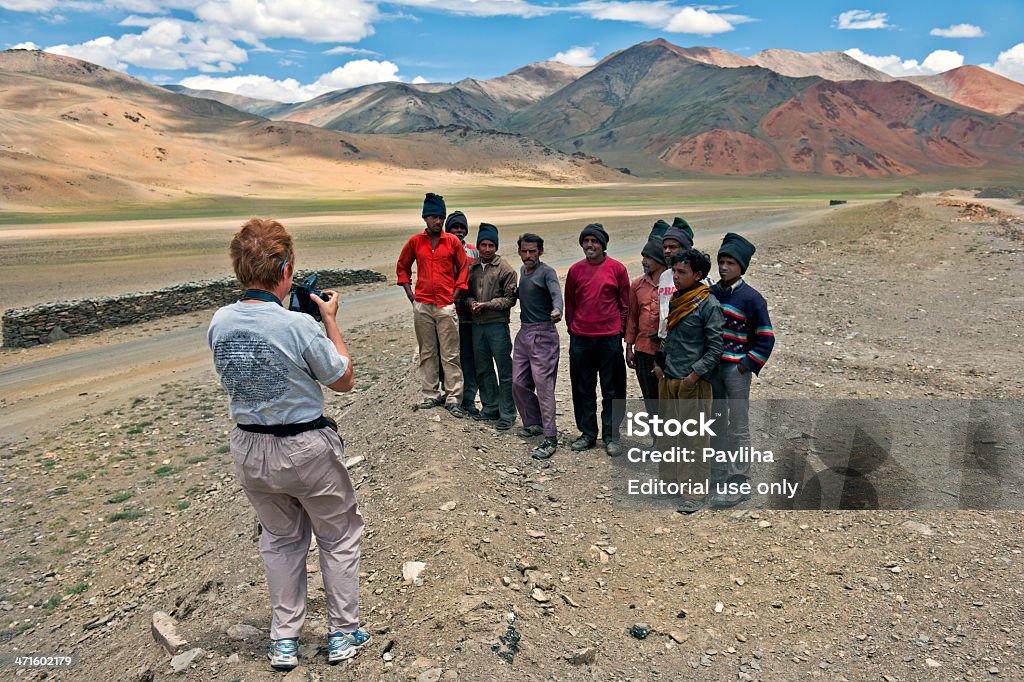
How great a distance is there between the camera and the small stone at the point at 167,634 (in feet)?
13.0

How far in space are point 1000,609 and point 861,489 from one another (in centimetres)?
153

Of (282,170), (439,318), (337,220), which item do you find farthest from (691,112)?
(439,318)

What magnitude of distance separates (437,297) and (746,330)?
293 centimetres

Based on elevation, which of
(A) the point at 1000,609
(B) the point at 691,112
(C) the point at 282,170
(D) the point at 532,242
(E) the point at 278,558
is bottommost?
(A) the point at 1000,609

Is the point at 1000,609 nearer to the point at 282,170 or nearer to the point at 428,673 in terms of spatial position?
the point at 428,673

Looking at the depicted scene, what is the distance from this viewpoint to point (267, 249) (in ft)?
10.6

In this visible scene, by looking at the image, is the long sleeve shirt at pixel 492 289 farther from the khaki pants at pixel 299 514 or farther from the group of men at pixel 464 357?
the khaki pants at pixel 299 514

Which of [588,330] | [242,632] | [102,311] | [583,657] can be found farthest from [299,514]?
[102,311]

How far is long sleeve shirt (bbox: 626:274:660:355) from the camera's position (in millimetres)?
6176

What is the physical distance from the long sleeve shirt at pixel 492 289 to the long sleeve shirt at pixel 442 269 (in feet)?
0.37

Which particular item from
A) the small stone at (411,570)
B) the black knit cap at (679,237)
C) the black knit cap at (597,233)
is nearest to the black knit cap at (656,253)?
the black knit cap at (679,237)

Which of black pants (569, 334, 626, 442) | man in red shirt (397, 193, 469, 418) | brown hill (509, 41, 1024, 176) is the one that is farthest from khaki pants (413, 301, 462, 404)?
brown hill (509, 41, 1024, 176)

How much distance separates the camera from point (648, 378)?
6406 millimetres

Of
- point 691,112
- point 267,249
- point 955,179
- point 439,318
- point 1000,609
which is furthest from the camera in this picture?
point 691,112
